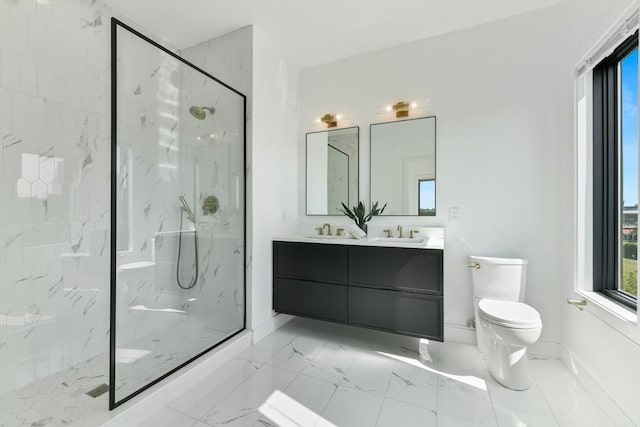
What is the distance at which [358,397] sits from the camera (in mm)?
1639

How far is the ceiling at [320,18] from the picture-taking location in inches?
82.8

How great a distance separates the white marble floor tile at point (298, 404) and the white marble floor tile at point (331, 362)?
71 mm

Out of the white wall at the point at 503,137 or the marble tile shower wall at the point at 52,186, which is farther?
the white wall at the point at 503,137

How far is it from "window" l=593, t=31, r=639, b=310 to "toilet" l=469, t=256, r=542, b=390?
0.44 m

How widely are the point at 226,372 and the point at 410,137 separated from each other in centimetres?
239

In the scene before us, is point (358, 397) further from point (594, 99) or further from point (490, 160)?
point (594, 99)

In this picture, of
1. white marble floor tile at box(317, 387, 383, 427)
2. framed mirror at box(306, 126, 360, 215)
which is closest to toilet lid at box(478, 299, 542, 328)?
white marble floor tile at box(317, 387, 383, 427)

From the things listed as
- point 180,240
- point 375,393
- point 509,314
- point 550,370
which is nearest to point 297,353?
point 375,393

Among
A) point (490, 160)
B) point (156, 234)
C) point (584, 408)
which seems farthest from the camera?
point (490, 160)

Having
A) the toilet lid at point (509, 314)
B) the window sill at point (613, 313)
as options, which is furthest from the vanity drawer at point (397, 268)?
the window sill at point (613, 313)

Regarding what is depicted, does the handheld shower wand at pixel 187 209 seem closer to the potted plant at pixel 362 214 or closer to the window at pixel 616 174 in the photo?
the potted plant at pixel 362 214

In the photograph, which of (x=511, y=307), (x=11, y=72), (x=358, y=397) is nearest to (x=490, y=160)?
(x=511, y=307)

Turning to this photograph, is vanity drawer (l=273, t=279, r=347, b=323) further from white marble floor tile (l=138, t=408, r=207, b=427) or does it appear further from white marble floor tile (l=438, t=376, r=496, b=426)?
white marble floor tile (l=138, t=408, r=207, b=427)

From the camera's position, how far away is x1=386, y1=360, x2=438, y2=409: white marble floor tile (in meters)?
1.61
